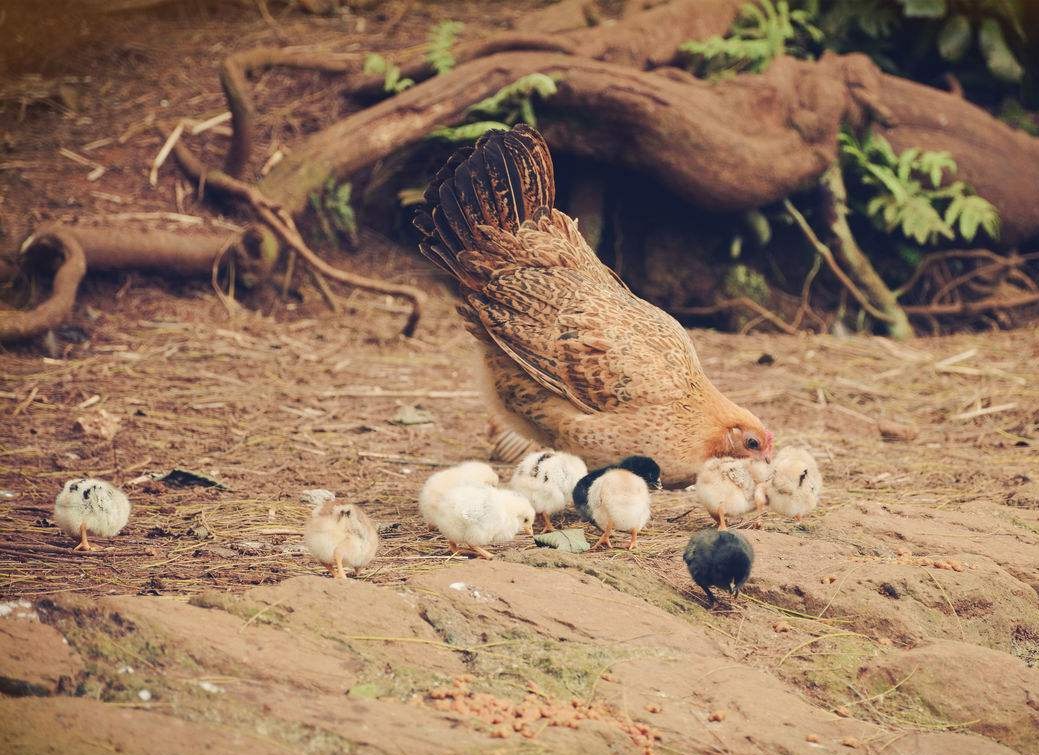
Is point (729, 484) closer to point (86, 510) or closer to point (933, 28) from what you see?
point (86, 510)

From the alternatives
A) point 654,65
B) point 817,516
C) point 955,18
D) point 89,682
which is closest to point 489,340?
point 817,516

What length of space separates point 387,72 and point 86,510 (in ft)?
22.3

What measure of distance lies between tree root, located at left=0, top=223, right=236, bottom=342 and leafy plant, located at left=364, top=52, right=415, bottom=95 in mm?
2314

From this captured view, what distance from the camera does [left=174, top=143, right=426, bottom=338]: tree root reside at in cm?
892

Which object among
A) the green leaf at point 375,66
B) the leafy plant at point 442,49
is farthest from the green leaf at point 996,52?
the green leaf at point 375,66

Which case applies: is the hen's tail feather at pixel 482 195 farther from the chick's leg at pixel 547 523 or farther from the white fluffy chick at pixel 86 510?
the white fluffy chick at pixel 86 510

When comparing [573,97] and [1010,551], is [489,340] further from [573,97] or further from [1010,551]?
[573,97]

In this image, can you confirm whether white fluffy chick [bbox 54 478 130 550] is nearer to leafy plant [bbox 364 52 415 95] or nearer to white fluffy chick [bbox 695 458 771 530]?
white fluffy chick [bbox 695 458 771 530]

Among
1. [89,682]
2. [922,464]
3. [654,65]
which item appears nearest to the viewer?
[89,682]

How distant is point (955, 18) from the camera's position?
453 inches

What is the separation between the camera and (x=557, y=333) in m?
5.97

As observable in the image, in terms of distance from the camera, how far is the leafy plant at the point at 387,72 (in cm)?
1027

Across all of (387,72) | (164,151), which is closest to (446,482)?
(164,151)

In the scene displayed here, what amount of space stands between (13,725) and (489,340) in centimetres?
396
